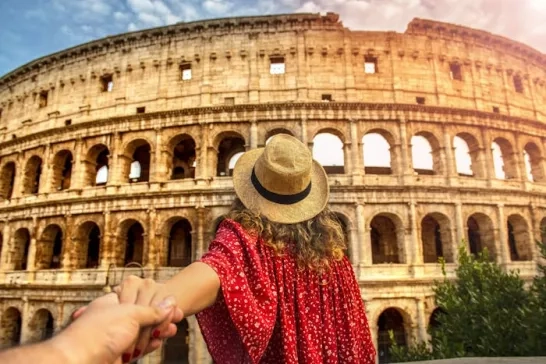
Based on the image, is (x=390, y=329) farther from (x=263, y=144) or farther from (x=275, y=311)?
(x=275, y=311)

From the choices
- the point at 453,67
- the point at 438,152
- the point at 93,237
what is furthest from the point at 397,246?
the point at 93,237

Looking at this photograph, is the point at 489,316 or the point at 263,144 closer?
the point at 489,316

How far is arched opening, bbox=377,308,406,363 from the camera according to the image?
14.8 meters

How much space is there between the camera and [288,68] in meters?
17.1

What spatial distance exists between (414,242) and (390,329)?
14.9 feet

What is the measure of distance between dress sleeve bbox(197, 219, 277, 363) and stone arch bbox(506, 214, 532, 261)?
18928 mm

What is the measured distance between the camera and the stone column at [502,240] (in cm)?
1555

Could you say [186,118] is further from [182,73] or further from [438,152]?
[438,152]

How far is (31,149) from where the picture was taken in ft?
61.9

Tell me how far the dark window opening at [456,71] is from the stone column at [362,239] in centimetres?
932

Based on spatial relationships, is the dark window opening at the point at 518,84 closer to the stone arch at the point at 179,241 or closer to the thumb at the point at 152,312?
the stone arch at the point at 179,241

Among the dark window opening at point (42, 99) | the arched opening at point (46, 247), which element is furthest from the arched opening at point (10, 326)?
the dark window opening at point (42, 99)

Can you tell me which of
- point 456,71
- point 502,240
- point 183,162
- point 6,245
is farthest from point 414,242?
point 6,245

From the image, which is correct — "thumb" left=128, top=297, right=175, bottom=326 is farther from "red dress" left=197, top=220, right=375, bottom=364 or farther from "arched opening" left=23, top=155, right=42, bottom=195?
"arched opening" left=23, top=155, right=42, bottom=195
